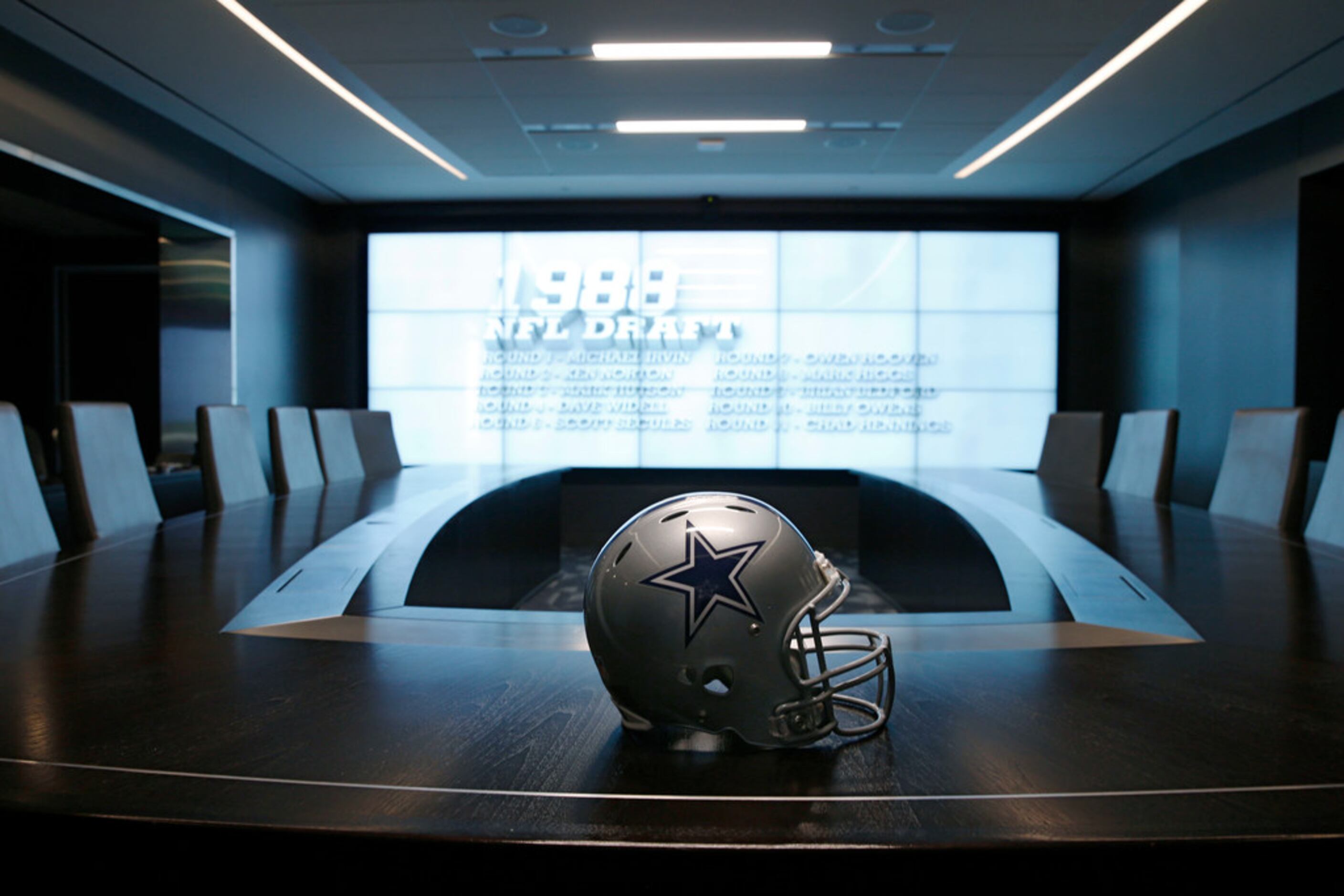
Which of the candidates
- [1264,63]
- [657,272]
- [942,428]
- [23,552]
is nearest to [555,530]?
[657,272]

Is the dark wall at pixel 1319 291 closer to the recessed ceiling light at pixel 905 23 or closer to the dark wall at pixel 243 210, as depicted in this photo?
the recessed ceiling light at pixel 905 23

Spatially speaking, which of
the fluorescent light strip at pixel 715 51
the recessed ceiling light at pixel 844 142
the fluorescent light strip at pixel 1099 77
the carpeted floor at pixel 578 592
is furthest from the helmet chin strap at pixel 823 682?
the recessed ceiling light at pixel 844 142

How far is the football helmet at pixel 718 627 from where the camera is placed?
0.75m

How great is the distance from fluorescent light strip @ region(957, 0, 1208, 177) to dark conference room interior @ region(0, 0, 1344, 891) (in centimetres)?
3

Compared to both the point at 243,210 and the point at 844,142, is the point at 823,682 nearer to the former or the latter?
the point at 844,142

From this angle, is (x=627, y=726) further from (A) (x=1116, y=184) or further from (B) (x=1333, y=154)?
(A) (x=1116, y=184)

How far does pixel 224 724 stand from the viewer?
832mm

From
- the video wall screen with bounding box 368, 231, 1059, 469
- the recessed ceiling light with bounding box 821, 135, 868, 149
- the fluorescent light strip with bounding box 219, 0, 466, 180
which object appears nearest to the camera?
the fluorescent light strip with bounding box 219, 0, 466, 180

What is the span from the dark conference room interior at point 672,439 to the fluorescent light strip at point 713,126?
0.07 metres

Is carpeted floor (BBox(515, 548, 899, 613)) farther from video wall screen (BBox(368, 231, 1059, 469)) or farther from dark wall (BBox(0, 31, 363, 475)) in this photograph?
dark wall (BBox(0, 31, 363, 475))

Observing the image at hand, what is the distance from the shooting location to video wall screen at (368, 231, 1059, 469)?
6.58m

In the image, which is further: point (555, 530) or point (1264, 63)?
point (555, 530)

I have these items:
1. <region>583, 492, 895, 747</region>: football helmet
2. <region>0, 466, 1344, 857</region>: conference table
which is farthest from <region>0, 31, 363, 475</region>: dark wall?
<region>583, 492, 895, 747</region>: football helmet

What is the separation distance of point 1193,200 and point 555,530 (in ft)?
14.8
